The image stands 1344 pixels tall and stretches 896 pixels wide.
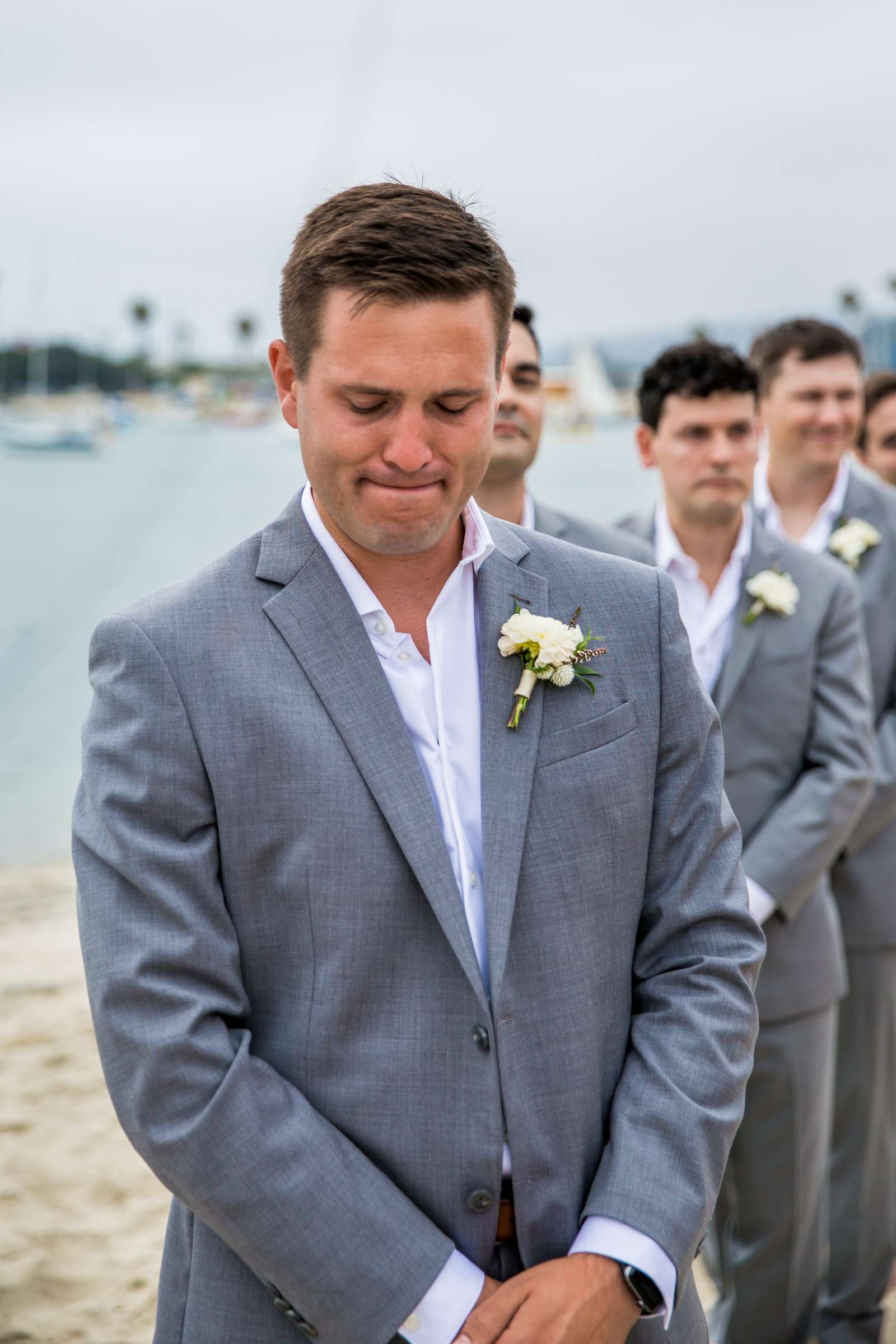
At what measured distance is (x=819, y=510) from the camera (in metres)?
3.85

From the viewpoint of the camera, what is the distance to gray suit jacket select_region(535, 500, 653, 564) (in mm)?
3051

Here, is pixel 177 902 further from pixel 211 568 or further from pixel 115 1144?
pixel 115 1144

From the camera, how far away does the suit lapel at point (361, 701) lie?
1.56 metres

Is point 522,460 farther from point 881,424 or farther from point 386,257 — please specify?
point 881,424

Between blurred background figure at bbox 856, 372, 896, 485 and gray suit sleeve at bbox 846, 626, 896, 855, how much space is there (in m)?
1.76

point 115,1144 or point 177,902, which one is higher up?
point 177,902

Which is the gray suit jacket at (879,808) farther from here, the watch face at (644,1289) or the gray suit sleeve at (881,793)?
the watch face at (644,1289)

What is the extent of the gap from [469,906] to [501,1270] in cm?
48

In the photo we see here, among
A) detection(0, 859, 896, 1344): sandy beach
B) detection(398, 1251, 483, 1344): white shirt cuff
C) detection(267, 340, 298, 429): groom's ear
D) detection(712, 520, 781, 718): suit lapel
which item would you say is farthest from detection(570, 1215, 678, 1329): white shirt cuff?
detection(0, 859, 896, 1344): sandy beach

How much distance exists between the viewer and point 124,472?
23.9 metres

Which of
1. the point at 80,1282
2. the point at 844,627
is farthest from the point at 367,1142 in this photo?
the point at 80,1282

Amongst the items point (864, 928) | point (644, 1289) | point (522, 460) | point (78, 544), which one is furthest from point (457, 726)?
point (78, 544)

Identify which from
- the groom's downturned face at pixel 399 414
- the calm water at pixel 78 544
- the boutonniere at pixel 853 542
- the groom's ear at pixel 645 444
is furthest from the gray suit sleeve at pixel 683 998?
the calm water at pixel 78 544

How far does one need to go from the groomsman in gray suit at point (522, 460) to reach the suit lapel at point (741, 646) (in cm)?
27
